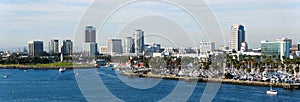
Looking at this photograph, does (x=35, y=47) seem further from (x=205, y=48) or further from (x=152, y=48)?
(x=205, y=48)

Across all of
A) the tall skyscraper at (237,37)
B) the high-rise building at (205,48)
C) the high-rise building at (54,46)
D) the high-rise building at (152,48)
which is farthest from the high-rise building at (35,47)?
the tall skyscraper at (237,37)

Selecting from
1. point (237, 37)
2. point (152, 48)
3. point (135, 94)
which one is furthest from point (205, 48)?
point (135, 94)

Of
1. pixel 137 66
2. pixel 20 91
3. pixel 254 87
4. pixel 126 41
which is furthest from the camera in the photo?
pixel 126 41

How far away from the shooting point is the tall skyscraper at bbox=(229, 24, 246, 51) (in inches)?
1212

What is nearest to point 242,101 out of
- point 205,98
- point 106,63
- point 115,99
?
point 205,98

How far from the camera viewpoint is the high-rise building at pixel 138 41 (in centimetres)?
1870

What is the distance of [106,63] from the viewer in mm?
22906

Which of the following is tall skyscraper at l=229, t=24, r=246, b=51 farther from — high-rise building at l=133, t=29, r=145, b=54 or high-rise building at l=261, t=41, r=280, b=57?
high-rise building at l=133, t=29, r=145, b=54

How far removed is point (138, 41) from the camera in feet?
68.6

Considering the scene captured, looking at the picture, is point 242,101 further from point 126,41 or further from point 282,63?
point 126,41

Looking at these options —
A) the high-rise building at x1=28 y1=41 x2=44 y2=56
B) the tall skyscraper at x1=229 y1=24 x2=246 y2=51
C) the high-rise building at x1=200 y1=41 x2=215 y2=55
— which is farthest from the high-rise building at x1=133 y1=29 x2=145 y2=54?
the high-rise building at x1=28 y1=41 x2=44 y2=56

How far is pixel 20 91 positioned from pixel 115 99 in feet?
8.23

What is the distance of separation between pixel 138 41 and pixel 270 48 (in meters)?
7.09

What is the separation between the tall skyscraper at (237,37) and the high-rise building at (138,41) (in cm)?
925
